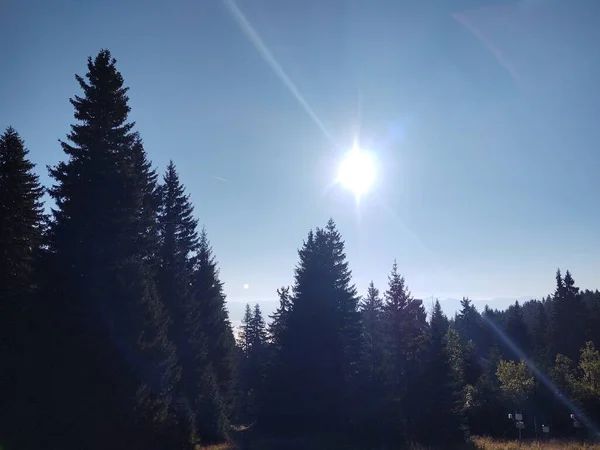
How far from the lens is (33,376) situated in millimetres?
15852

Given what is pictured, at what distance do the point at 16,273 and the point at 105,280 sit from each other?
7155mm

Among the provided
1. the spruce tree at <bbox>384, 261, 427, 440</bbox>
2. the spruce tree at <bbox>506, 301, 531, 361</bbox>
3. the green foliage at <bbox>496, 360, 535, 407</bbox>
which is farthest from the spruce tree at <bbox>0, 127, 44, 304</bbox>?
the spruce tree at <bbox>506, 301, 531, 361</bbox>

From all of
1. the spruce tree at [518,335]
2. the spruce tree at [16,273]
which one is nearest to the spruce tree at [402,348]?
the spruce tree at [16,273]

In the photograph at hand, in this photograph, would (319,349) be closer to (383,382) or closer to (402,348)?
(383,382)

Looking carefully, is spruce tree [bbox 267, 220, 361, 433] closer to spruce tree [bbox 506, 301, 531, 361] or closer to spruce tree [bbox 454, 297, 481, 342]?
spruce tree [bbox 506, 301, 531, 361]

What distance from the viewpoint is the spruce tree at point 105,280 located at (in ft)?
52.7

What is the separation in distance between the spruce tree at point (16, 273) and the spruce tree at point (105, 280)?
1376mm

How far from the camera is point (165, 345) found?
1802 cm

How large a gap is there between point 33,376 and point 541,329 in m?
75.8

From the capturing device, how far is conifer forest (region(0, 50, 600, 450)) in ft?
52.6

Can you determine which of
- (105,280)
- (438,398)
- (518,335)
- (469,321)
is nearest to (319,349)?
(438,398)

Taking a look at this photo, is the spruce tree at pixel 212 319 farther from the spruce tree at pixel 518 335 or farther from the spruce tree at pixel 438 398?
the spruce tree at pixel 518 335

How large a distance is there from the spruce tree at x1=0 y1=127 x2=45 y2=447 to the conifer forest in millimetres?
69

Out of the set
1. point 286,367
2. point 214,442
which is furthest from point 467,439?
point 214,442
